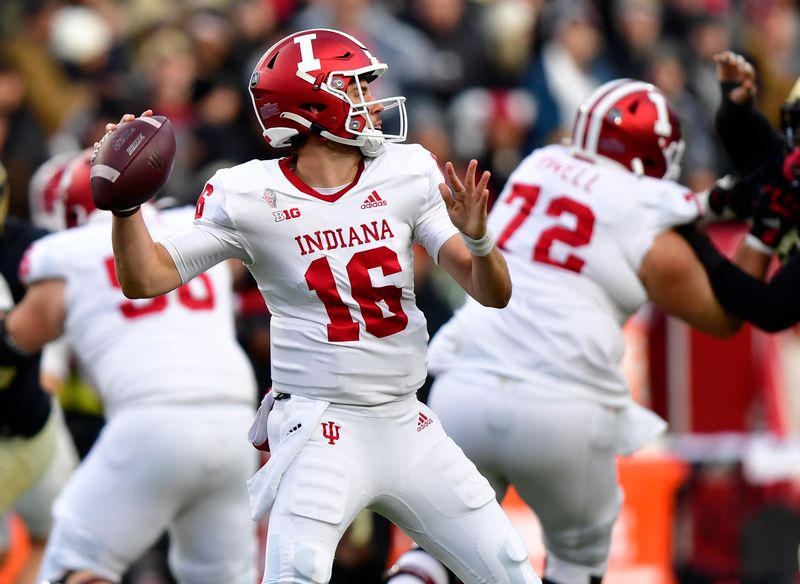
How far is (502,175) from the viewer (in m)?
9.83

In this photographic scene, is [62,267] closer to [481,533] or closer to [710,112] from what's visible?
[481,533]

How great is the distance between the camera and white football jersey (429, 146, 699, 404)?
17.3 ft

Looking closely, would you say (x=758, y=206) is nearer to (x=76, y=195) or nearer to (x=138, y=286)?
(x=138, y=286)

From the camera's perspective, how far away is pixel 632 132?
545cm

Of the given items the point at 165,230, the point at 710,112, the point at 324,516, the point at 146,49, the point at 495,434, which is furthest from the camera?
the point at 710,112

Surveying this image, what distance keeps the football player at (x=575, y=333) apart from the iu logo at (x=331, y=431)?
1.04 m

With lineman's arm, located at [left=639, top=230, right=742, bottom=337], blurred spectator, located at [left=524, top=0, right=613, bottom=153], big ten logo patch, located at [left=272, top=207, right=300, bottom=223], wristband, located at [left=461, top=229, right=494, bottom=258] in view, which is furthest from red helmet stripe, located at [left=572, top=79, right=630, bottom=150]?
blurred spectator, located at [left=524, top=0, right=613, bottom=153]

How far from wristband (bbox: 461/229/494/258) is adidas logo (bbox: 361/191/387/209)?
0.31m

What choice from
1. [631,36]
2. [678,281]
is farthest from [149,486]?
[631,36]

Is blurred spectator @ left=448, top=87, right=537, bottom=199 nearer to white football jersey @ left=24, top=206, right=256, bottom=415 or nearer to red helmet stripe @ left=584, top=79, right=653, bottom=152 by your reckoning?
red helmet stripe @ left=584, top=79, right=653, bottom=152

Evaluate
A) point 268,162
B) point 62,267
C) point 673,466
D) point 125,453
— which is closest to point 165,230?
point 62,267

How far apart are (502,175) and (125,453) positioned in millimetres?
4850

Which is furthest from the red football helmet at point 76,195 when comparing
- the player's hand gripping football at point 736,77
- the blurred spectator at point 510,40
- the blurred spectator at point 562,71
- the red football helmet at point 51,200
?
the blurred spectator at point 510,40

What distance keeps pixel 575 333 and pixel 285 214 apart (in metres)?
1.40
